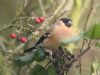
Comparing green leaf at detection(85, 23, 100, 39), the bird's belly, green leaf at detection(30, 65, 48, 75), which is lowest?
green leaf at detection(30, 65, 48, 75)

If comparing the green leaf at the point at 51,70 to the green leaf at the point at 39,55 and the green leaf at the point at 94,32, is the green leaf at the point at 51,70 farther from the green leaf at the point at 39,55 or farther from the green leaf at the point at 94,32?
the green leaf at the point at 94,32

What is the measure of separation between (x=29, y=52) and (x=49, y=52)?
135mm

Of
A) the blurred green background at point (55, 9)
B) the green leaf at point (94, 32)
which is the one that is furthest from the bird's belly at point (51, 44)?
the blurred green background at point (55, 9)

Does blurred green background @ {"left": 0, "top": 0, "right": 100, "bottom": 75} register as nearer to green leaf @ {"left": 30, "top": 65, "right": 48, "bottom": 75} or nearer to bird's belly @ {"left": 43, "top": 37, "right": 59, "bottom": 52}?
bird's belly @ {"left": 43, "top": 37, "right": 59, "bottom": 52}

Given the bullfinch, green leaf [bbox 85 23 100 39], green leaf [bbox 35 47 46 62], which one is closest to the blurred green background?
the bullfinch

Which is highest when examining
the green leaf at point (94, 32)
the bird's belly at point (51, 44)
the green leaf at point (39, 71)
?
the green leaf at point (94, 32)

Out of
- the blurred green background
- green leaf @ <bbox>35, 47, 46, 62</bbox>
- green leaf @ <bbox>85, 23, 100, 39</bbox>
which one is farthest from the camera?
the blurred green background

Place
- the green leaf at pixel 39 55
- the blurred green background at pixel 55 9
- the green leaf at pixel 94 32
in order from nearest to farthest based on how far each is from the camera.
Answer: the green leaf at pixel 94 32 → the green leaf at pixel 39 55 → the blurred green background at pixel 55 9

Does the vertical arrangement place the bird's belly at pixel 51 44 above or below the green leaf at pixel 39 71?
above

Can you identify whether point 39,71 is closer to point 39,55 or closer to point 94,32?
point 39,55

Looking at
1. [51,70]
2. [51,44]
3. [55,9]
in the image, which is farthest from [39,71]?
[55,9]

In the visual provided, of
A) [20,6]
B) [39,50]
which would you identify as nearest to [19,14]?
[20,6]

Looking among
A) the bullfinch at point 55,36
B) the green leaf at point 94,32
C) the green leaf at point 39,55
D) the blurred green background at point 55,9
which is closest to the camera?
the green leaf at point 94,32

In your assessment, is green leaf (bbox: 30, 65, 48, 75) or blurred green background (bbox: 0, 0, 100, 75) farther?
blurred green background (bbox: 0, 0, 100, 75)
